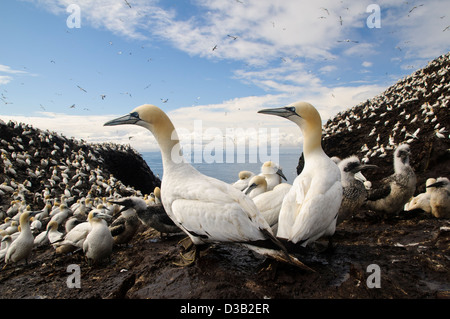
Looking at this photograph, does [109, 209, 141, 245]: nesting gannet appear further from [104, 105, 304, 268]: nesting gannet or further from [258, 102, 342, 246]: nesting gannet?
[258, 102, 342, 246]: nesting gannet

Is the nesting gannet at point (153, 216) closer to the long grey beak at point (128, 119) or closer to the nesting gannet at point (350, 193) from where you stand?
the long grey beak at point (128, 119)

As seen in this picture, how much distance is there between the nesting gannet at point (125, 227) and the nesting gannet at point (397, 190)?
18.3 feet

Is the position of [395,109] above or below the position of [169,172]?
above

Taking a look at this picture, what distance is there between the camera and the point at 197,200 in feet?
12.8

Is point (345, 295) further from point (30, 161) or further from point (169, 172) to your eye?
point (30, 161)

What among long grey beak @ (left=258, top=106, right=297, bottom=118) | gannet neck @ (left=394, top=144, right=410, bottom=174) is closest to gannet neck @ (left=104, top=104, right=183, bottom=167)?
long grey beak @ (left=258, top=106, right=297, bottom=118)

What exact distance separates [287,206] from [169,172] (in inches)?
71.5

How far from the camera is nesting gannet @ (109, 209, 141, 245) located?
634 cm

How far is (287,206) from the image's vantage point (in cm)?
406

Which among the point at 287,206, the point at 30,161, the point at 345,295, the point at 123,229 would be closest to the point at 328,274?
the point at 345,295

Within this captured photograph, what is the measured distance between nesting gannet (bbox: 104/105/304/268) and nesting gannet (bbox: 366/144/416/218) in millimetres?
4594

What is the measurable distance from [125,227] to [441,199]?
7.15 meters

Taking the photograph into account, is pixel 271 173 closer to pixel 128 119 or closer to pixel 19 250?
pixel 128 119
